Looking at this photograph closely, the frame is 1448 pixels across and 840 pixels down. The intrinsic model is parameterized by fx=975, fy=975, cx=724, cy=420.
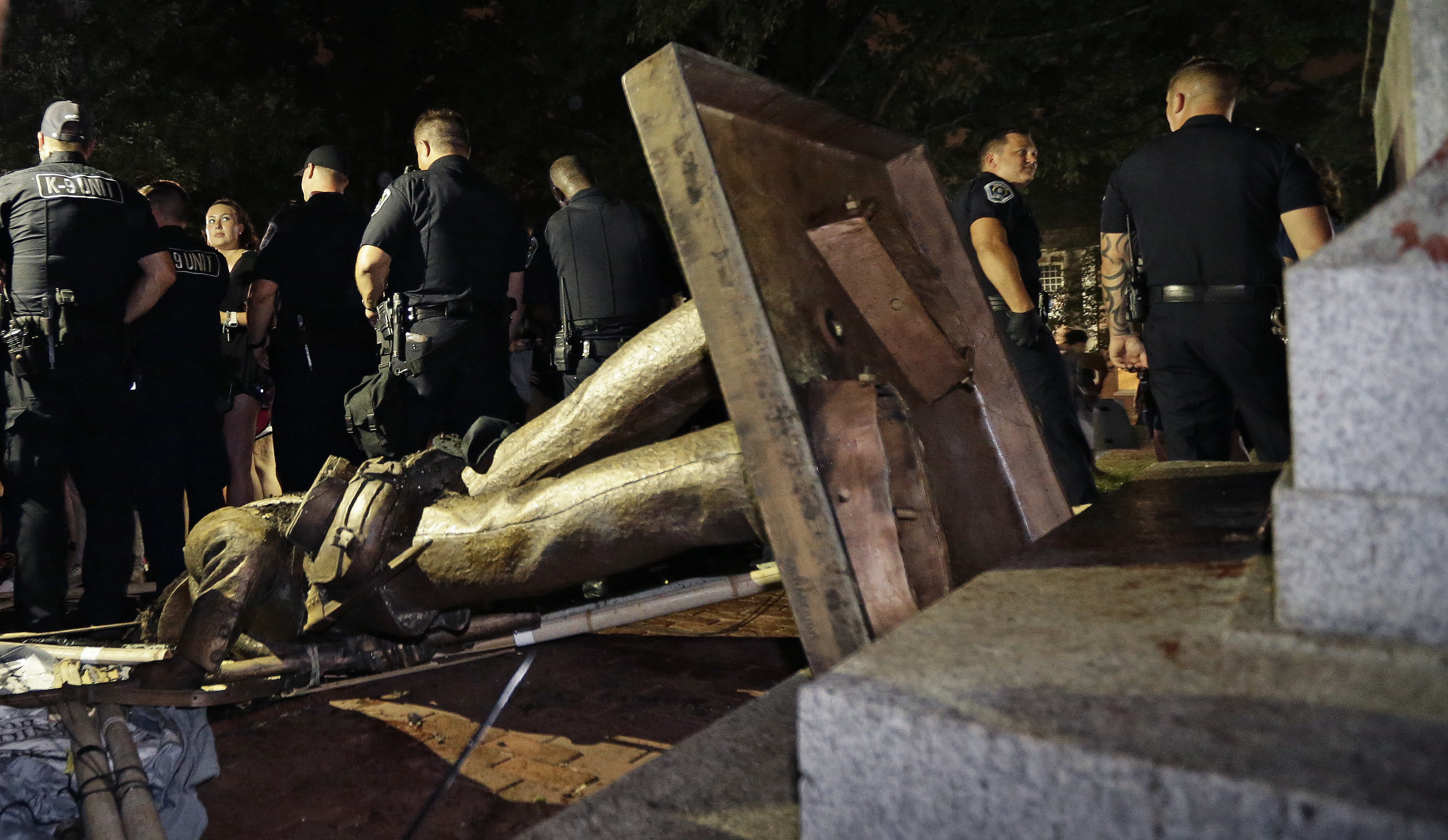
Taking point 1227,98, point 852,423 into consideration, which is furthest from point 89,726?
point 1227,98

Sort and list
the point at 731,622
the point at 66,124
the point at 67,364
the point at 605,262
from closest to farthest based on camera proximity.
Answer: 1. the point at 731,622
2. the point at 67,364
3. the point at 66,124
4. the point at 605,262

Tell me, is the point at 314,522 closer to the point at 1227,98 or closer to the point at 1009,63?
the point at 1227,98

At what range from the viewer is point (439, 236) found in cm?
465

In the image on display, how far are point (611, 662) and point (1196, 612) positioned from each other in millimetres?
2306

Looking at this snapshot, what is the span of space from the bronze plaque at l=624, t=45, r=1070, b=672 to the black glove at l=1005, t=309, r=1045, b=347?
2177mm

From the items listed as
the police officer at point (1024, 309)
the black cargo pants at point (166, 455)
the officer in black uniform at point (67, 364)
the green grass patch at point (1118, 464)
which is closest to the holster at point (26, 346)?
the officer in black uniform at point (67, 364)

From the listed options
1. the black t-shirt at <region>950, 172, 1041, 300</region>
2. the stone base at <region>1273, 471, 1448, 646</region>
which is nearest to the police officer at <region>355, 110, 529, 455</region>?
the black t-shirt at <region>950, 172, 1041, 300</region>

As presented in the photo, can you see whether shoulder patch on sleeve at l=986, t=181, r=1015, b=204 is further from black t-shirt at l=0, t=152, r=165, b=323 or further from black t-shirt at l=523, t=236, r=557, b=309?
black t-shirt at l=0, t=152, r=165, b=323

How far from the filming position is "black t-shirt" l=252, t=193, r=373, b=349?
5125 mm

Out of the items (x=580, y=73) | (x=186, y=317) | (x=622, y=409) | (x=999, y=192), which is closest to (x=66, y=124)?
(x=186, y=317)

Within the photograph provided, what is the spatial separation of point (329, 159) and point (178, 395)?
150 centimetres

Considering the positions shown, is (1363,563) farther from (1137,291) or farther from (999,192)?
(999,192)

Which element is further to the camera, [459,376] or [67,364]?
[459,376]

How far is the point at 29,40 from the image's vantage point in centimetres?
1138
